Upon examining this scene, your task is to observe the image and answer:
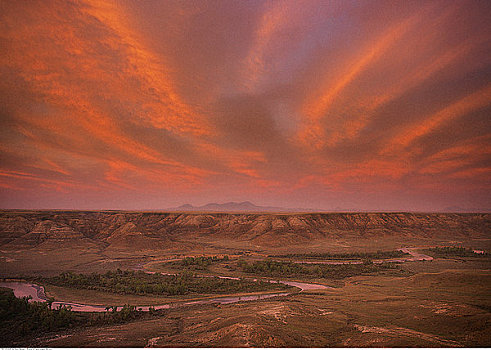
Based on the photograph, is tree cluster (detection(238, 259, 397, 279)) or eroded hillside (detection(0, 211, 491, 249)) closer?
tree cluster (detection(238, 259, 397, 279))

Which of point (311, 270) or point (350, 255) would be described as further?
point (350, 255)

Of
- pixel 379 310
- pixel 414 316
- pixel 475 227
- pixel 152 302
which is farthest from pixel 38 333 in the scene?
pixel 475 227

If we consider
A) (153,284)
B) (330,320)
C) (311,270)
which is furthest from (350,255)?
(153,284)

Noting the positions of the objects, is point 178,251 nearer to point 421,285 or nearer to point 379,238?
point 421,285

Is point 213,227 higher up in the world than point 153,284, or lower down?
higher up

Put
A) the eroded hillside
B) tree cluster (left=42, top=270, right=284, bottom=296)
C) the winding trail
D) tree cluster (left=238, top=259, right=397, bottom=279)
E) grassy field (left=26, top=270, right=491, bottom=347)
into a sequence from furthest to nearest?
the eroded hillside, tree cluster (left=238, top=259, right=397, bottom=279), tree cluster (left=42, top=270, right=284, bottom=296), the winding trail, grassy field (left=26, top=270, right=491, bottom=347)

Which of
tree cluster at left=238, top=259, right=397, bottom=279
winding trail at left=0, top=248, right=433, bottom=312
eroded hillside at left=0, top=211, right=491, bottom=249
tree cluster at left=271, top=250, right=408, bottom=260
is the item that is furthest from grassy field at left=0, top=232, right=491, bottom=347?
eroded hillside at left=0, top=211, right=491, bottom=249

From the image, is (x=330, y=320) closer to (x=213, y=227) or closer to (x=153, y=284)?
(x=153, y=284)

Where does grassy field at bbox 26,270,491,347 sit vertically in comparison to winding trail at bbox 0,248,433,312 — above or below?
above

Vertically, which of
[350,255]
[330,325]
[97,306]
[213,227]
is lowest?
[350,255]

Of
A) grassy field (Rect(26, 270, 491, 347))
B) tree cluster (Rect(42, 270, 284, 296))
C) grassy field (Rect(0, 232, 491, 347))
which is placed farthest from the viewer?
tree cluster (Rect(42, 270, 284, 296))

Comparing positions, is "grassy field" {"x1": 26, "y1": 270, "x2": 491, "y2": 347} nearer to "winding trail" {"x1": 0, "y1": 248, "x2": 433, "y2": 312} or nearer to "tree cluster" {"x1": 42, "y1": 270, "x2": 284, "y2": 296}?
"winding trail" {"x1": 0, "y1": 248, "x2": 433, "y2": 312}
